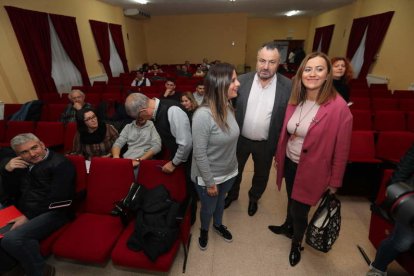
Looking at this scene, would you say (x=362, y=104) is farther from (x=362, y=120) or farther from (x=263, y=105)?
(x=263, y=105)

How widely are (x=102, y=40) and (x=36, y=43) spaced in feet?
8.75

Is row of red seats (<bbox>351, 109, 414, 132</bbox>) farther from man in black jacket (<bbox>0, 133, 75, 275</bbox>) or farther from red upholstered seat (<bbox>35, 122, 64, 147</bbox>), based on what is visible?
red upholstered seat (<bbox>35, 122, 64, 147</bbox>)

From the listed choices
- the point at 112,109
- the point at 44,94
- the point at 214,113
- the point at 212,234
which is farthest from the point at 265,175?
the point at 44,94

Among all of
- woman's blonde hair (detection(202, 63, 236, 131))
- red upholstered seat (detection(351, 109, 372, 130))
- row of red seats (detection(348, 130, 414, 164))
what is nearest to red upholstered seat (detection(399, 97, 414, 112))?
red upholstered seat (detection(351, 109, 372, 130))

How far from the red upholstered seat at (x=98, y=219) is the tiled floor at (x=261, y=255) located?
0.36 m

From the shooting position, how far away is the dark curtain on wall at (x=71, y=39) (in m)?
5.39

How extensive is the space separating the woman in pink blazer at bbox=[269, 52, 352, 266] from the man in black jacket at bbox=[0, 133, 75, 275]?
1.64 metres

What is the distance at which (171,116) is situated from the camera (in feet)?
4.83

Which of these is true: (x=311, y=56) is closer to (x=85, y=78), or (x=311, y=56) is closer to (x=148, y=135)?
(x=148, y=135)

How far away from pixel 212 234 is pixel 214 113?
49.9 inches

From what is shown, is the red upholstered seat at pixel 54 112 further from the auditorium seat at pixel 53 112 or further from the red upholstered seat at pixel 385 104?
the red upholstered seat at pixel 385 104

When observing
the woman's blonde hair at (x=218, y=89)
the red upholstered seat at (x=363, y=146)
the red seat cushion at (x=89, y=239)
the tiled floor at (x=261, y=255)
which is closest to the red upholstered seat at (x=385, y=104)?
the red upholstered seat at (x=363, y=146)

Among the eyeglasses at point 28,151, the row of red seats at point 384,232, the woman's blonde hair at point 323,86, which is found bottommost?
the row of red seats at point 384,232

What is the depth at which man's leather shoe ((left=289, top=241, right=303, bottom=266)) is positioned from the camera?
174cm
